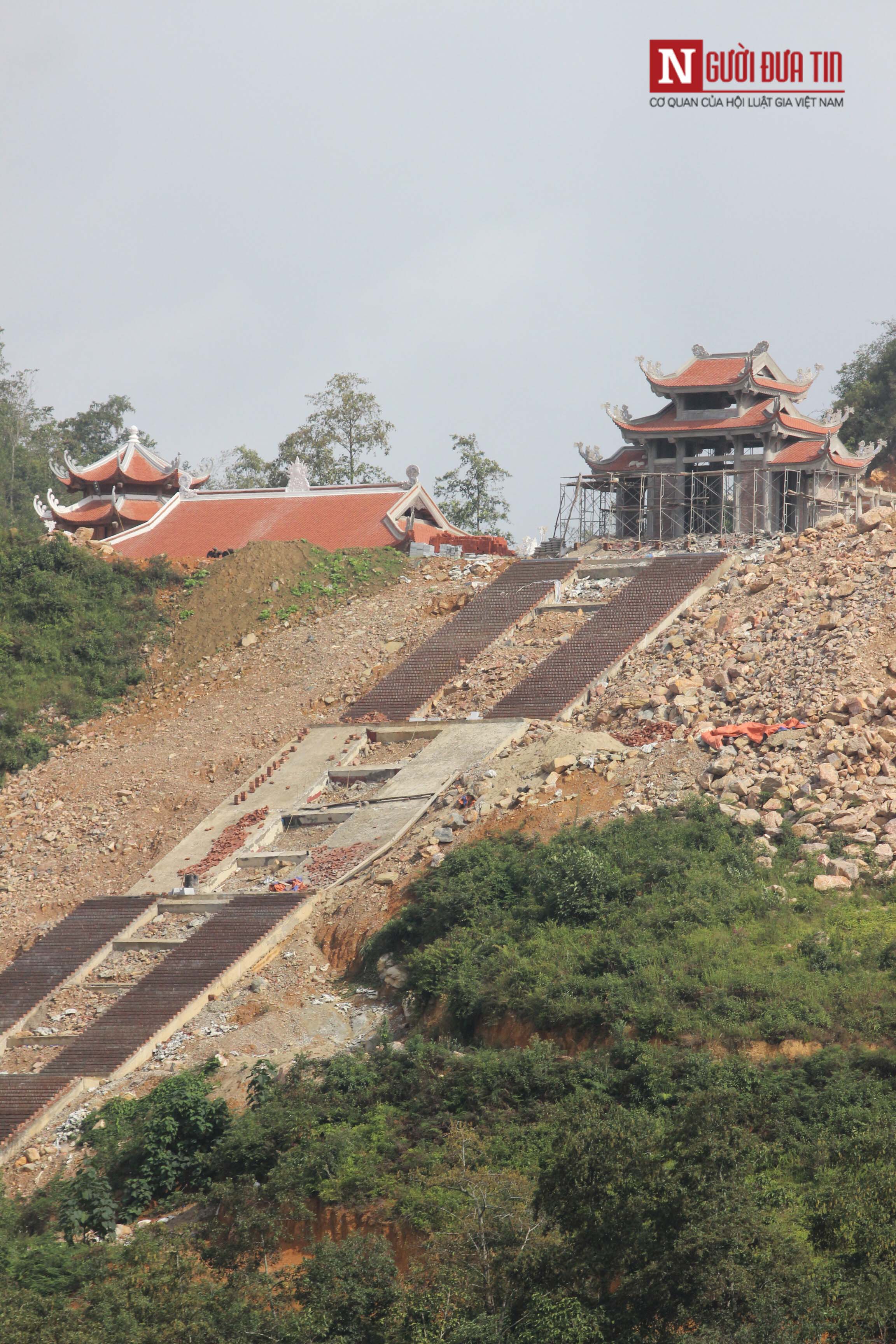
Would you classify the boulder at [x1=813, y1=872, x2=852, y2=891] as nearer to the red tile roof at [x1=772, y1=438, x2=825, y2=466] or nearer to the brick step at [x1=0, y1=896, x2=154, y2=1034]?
the brick step at [x1=0, y1=896, x2=154, y2=1034]

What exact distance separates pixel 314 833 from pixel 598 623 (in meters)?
7.94

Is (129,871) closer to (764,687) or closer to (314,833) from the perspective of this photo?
(314,833)

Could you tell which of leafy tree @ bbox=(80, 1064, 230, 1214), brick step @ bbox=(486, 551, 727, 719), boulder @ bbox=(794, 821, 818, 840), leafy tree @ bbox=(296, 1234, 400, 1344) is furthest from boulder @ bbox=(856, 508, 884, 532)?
leafy tree @ bbox=(296, 1234, 400, 1344)

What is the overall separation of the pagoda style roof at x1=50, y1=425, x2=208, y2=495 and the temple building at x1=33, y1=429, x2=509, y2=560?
3 cm

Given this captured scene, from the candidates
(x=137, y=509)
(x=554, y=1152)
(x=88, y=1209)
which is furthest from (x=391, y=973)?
(x=137, y=509)

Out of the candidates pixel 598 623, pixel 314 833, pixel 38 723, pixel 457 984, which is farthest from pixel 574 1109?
pixel 38 723

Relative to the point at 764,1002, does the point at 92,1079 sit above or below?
below

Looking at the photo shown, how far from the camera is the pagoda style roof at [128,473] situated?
4331 cm

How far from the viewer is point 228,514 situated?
41.2 metres

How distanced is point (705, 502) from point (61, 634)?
1501 centimetres

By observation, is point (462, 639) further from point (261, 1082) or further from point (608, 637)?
point (261, 1082)

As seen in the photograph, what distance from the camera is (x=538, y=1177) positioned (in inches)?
554

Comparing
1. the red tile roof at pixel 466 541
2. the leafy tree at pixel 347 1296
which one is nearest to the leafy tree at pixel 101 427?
the red tile roof at pixel 466 541

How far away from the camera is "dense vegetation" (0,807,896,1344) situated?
1246cm
